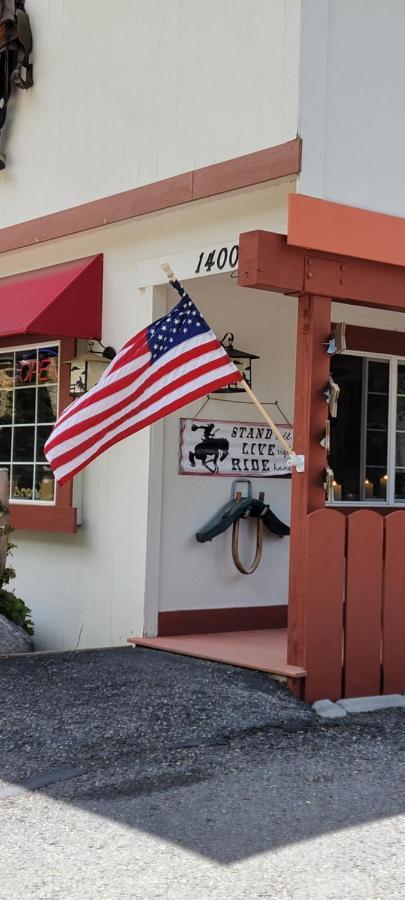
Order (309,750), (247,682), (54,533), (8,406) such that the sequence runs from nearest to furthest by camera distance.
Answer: (309,750) < (247,682) < (54,533) < (8,406)

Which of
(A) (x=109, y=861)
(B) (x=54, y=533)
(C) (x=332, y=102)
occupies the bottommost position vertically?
(A) (x=109, y=861)

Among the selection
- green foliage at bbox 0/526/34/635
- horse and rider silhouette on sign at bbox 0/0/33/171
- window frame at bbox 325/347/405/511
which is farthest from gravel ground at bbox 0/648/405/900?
horse and rider silhouette on sign at bbox 0/0/33/171

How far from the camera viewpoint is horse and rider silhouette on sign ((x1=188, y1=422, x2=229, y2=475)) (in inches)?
363

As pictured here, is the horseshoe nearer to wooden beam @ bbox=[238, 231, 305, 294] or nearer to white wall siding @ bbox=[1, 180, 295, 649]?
white wall siding @ bbox=[1, 180, 295, 649]

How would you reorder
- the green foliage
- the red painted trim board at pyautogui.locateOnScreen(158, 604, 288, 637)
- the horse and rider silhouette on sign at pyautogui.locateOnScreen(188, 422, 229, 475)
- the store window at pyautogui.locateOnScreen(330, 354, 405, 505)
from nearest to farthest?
the red painted trim board at pyautogui.locateOnScreen(158, 604, 288, 637) < the horse and rider silhouette on sign at pyautogui.locateOnScreen(188, 422, 229, 475) < the green foliage < the store window at pyautogui.locateOnScreen(330, 354, 405, 505)

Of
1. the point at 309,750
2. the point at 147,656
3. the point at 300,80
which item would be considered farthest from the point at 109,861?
the point at 300,80

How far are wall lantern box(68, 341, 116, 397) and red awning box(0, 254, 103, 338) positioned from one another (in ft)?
0.57

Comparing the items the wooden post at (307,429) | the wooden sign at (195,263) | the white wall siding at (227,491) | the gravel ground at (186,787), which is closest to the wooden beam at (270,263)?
the wooden post at (307,429)

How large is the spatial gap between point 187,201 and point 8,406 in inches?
128

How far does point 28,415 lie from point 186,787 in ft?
18.1

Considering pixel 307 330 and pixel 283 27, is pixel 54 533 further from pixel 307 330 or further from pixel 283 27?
pixel 283 27

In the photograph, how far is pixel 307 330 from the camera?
7469 mm

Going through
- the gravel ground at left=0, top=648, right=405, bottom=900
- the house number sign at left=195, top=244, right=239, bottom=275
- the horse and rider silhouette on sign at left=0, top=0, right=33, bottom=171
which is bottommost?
the gravel ground at left=0, top=648, right=405, bottom=900

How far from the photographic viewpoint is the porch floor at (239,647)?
7.63m
